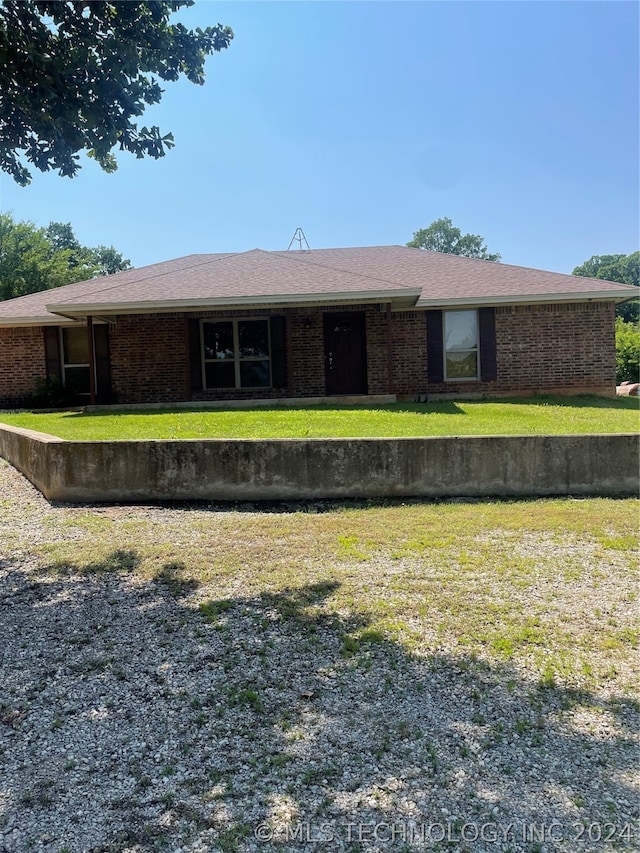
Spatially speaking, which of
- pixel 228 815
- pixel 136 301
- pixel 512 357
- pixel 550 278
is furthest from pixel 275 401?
pixel 228 815

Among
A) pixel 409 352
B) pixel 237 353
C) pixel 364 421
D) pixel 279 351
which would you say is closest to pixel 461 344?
pixel 409 352

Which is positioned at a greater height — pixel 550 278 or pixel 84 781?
pixel 550 278

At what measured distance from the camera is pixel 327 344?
48.0 ft

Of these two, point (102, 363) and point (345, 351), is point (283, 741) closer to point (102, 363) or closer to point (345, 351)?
point (345, 351)

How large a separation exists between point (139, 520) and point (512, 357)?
36.4ft

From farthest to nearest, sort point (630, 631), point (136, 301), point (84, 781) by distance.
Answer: point (136, 301)
point (630, 631)
point (84, 781)

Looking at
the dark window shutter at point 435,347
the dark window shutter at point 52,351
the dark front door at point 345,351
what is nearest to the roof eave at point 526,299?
the dark window shutter at point 435,347

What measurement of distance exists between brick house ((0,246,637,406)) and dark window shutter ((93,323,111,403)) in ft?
0.08

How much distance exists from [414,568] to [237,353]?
37.0 ft

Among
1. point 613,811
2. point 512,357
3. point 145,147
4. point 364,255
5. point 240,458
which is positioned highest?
point 364,255

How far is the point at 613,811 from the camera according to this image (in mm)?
2008

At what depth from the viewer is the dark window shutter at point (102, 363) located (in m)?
15.0

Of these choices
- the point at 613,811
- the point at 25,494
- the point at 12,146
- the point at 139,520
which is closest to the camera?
the point at 613,811

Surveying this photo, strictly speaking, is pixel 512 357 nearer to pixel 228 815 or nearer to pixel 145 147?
pixel 145 147
